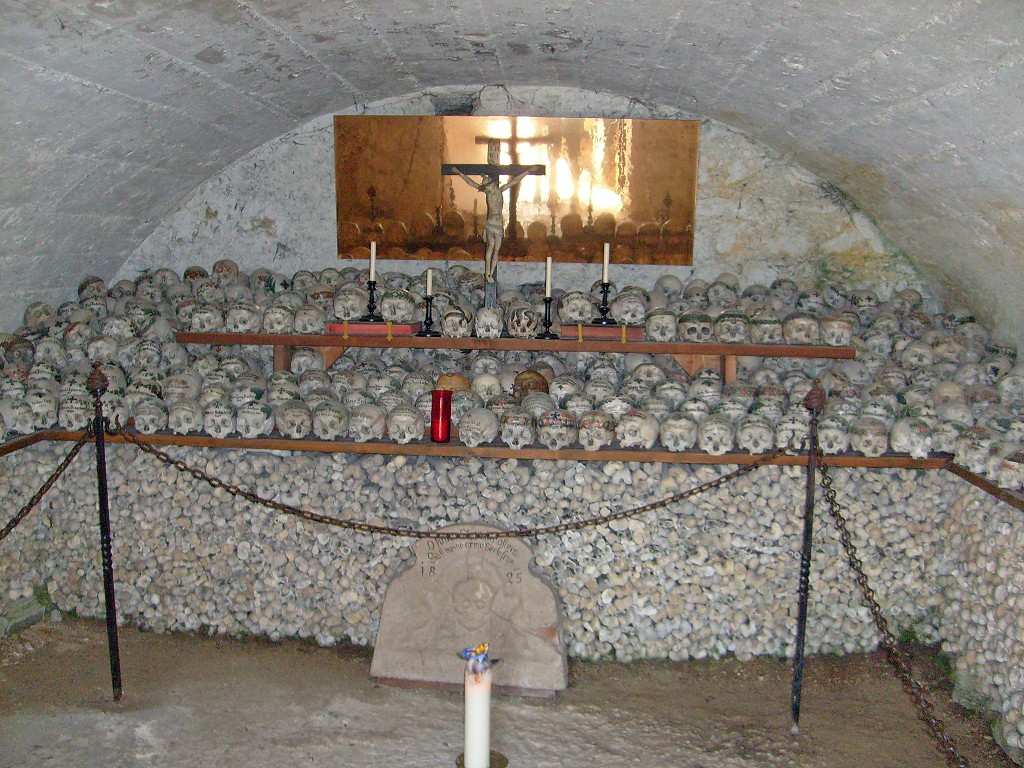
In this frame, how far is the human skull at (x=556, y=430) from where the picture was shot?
3.74 meters

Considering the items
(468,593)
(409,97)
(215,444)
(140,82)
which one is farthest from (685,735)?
(409,97)

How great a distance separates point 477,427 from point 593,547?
2.41 ft

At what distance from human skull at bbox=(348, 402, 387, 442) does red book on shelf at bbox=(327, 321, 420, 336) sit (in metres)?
0.41

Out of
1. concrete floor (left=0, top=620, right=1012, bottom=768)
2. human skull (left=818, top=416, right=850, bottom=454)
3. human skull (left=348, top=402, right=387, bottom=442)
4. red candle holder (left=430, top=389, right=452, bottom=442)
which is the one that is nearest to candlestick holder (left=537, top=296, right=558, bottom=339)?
red candle holder (left=430, top=389, right=452, bottom=442)

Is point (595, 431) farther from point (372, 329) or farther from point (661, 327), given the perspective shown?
point (372, 329)

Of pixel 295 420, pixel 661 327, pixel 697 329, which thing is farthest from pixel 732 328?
pixel 295 420

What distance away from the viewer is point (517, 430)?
3.77 meters

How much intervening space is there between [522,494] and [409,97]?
2.39 metres

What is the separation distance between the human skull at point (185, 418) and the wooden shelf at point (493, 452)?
4 cm

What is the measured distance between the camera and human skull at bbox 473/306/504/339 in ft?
13.4

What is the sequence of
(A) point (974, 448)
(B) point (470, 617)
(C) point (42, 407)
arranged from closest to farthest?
1. (A) point (974, 448)
2. (B) point (470, 617)
3. (C) point (42, 407)

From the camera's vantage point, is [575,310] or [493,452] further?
[575,310]

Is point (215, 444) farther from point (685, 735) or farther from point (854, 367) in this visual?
point (854, 367)

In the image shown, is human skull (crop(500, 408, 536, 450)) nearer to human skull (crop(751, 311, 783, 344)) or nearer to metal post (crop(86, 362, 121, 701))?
human skull (crop(751, 311, 783, 344))
